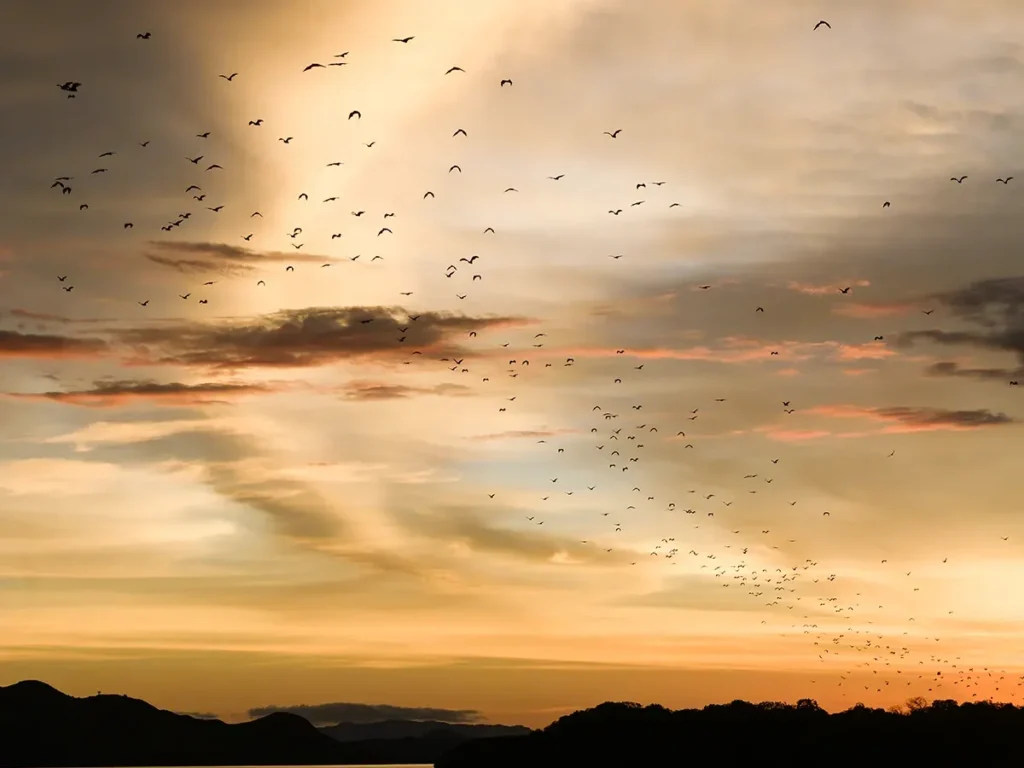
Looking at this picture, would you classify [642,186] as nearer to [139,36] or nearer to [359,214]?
[359,214]

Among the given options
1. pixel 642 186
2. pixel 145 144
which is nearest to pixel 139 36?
pixel 145 144

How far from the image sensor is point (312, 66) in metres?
69.4

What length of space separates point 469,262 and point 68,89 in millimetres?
27525

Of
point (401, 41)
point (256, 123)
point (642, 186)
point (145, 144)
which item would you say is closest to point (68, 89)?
point (145, 144)

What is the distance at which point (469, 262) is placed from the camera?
88188 millimetres

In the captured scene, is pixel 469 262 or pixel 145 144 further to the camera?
pixel 469 262

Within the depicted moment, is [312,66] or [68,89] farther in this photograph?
[68,89]

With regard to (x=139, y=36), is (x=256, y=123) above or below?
below

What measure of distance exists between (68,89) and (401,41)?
24.7m

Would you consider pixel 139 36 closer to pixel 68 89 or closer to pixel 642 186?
pixel 68 89

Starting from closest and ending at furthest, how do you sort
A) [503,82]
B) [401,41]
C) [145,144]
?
1. [401,41]
2. [503,82]
3. [145,144]

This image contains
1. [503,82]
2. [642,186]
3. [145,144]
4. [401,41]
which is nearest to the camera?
[401,41]

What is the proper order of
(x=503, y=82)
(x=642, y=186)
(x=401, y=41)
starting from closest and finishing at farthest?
(x=401, y=41) → (x=503, y=82) → (x=642, y=186)

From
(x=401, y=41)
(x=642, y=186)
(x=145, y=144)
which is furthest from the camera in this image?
(x=642, y=186)
